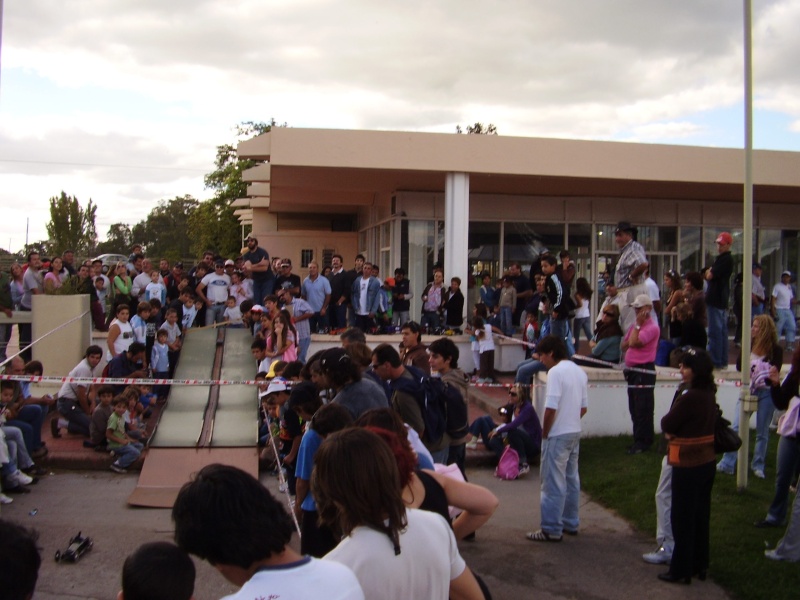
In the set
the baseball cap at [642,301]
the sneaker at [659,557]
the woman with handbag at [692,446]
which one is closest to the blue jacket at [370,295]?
the baseball cap at [642,301]

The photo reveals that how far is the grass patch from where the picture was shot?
20.7 ft

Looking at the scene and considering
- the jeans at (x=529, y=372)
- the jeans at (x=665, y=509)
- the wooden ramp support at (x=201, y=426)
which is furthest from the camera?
the jeans at (x=529, y=372)

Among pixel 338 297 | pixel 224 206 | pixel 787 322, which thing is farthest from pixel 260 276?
pixel 224 206

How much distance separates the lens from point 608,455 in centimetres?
1012

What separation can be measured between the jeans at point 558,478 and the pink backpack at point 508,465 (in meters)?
2.08

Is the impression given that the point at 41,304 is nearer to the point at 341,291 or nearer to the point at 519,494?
the point at 341,291

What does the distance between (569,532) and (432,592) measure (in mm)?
5377

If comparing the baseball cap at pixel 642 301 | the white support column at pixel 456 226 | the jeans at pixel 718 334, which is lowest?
the jeans at pixel 718 334

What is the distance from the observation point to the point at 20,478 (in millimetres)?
9023

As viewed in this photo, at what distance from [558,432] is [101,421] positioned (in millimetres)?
5944

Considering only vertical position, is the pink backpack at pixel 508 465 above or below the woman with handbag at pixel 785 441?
below

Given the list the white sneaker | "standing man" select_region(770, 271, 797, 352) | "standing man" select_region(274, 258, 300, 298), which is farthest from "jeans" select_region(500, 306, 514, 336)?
the white sneaker

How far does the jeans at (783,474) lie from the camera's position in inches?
281

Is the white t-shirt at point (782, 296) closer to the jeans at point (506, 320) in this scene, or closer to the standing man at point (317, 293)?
the jeans at point (506, 320)
